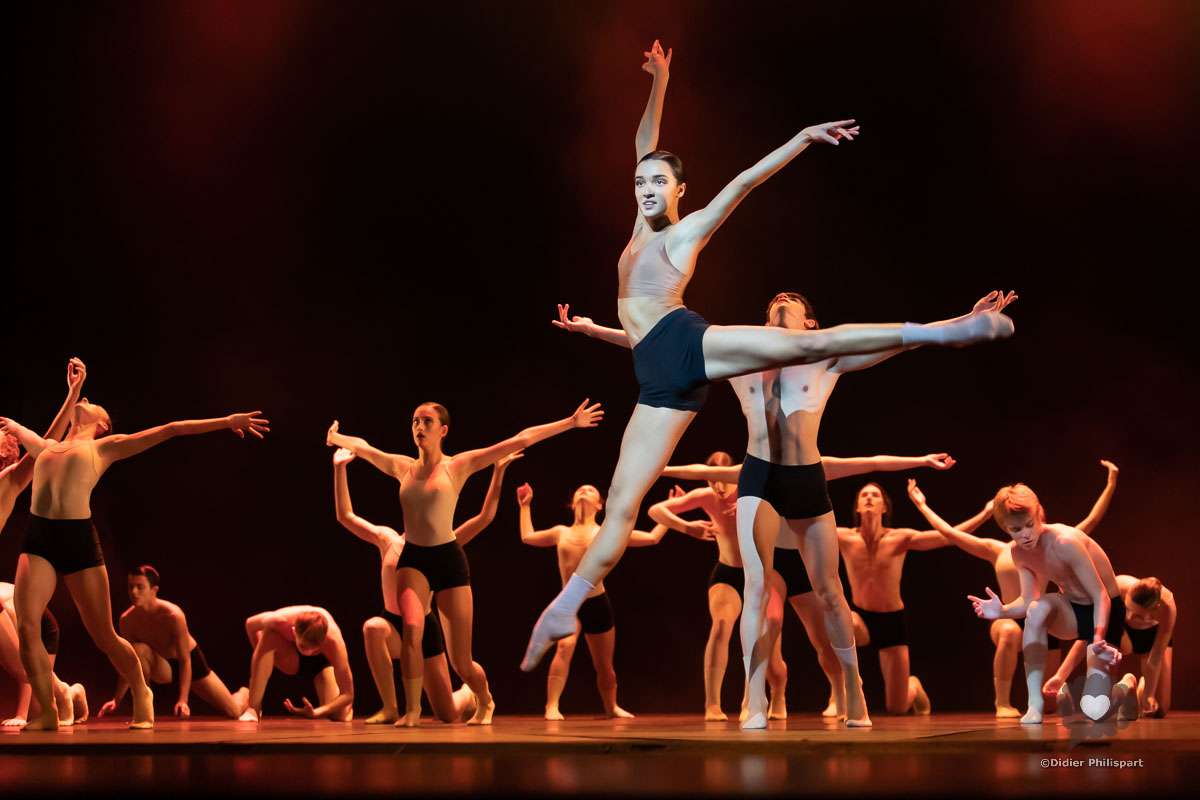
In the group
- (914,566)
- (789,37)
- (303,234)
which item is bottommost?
(914,566)

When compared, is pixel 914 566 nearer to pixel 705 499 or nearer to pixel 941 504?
pixel 941 504

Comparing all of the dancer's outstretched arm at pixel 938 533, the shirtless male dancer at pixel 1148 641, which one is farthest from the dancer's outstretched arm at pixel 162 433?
the shirtless male dancer at pixel 1148 641

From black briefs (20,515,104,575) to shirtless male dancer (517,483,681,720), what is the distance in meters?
2.23

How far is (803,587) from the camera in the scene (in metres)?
6.11

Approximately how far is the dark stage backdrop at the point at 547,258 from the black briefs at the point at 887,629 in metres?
0.74

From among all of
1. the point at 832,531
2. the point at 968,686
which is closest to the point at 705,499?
the point at 832,531

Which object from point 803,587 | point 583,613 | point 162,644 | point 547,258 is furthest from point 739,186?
point 162,644

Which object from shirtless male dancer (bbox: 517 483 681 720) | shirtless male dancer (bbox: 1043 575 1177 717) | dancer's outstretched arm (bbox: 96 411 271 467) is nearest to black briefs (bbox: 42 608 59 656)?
dancer's outstretched arm (bbox: 96 411 271 467)

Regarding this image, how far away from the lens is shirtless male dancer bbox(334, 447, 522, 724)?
6.31 metres

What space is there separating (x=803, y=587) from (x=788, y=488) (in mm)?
1187

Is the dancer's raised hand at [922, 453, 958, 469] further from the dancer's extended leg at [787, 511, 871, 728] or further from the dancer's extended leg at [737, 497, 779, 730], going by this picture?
the dancer's extended leg at [737, 497, 779, 730]

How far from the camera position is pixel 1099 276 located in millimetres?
8203

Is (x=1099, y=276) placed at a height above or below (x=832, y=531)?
above

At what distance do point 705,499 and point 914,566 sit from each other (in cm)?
210
